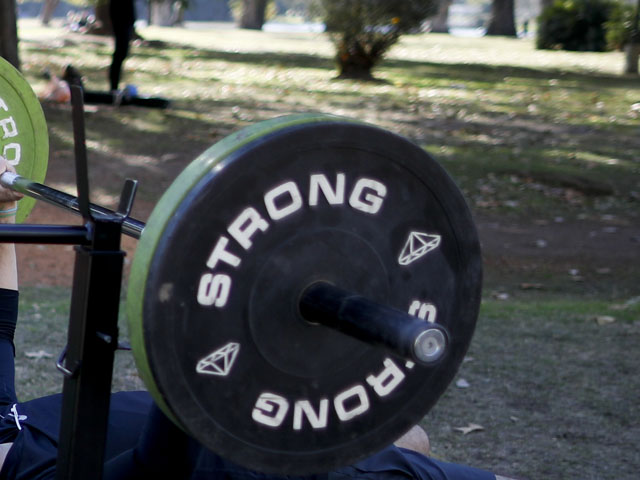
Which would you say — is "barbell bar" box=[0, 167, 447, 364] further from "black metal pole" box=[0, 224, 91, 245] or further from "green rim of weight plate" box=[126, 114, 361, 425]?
"green rim of weight plate" box=[126, 114, 361, 425]

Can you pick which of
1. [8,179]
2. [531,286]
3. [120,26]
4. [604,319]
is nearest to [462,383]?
[604,319]

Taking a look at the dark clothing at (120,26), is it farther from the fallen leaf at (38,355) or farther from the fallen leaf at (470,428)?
the fallen leaf at (470,428)

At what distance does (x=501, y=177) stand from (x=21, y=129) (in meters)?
7.29

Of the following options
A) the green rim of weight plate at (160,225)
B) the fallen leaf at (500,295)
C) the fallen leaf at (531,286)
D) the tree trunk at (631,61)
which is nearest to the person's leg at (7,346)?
the green rim of weight plate at (160,225)

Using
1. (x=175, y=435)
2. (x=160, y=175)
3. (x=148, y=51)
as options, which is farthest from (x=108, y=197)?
(x=148, y=51)

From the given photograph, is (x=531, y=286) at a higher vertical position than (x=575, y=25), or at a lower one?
lower

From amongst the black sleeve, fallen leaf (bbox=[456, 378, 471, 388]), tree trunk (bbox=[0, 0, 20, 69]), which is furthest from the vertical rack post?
tree trunk (bbox=[0, 0, 20, 69])

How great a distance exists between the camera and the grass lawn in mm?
3596

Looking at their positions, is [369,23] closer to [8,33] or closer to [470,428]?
[8,33]

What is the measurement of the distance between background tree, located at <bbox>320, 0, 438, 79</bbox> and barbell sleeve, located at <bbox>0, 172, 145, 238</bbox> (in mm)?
11901

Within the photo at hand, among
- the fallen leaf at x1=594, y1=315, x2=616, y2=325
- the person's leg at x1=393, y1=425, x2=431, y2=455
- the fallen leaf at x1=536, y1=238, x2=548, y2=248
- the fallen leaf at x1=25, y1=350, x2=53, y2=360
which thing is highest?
the person's leg at x1=393, y1=425, x2=431, y2=455

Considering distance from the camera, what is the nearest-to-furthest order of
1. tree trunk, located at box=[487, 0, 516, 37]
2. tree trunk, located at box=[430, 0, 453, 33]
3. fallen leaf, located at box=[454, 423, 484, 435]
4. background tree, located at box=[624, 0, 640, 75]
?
fallen leaf, located at box=[454, 423, 484, 435] < background tree, located at box=[624, 0, 640, 75] < tree trunk, located at box=[487, 0, 516, 37] < tree trunk, located at box=[430, 0, 453, 33]

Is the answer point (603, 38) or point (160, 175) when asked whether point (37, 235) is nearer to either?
point (160, 175)

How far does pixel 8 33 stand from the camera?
10.1 m
